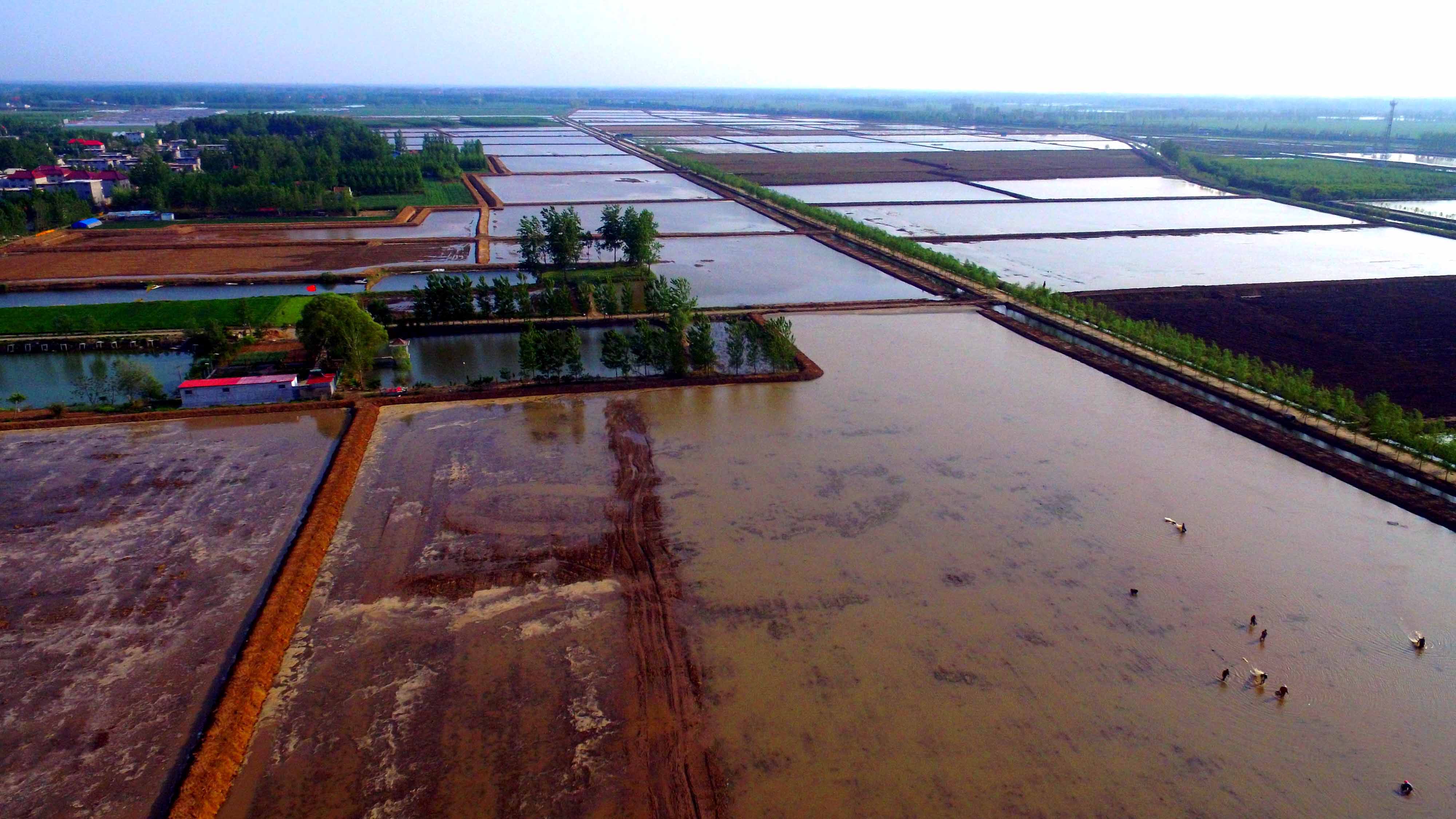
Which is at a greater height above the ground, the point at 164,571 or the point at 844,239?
the point at 844,239

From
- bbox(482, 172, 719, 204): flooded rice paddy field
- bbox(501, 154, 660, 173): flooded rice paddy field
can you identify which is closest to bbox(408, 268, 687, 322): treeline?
bbox(482, 172, 719, 204): flooded rice paddy field

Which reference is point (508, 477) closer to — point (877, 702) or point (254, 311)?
point (877, 702)

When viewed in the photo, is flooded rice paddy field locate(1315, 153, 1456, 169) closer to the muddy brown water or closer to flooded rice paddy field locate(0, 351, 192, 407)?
the muddy brown water

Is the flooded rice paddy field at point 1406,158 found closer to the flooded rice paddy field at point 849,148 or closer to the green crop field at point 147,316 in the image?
the flooded rice paddy field at point 849,148

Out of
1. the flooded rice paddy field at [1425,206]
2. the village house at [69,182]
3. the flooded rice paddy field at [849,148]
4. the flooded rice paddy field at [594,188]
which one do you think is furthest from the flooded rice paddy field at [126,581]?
the flooded rice paddy field at [849,148]

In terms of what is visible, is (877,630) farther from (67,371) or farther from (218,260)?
(218,260)

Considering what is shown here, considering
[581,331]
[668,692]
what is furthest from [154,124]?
[668,692]

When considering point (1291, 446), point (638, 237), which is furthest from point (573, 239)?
point (1291, 446)
